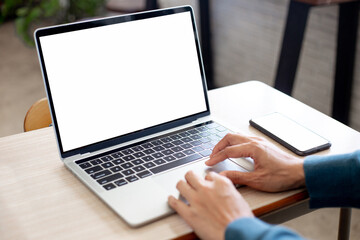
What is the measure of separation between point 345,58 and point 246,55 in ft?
2.74

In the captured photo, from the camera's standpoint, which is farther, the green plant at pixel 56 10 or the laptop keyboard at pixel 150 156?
the green plant at pixel 56 10

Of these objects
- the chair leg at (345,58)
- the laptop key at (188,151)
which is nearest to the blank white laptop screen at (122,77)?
the laptop key at (188,151)

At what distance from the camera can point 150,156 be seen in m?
1.00

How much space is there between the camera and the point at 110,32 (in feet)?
3.37

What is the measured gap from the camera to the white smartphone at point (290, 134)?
1.03m

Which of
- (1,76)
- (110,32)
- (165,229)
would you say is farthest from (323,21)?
(1,76)

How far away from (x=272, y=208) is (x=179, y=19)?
503mm

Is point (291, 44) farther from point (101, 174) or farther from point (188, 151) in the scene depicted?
point (101, 174)

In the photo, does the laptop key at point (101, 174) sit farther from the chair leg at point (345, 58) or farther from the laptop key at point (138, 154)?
the chair leg at point (345, 58)

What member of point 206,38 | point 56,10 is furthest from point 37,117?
point 56,10

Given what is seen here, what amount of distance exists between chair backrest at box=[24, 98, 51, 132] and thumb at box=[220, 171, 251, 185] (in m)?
0.69

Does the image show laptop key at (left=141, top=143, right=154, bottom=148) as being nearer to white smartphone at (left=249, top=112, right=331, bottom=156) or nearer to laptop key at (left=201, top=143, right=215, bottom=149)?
laptop key at (left=201, top=143, right=215, bottom=149)

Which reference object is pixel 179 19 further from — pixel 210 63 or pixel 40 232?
pixel 210 63

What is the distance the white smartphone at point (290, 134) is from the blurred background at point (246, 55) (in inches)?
37.7
